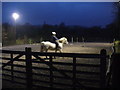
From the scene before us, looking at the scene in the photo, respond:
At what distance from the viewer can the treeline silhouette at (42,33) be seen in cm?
3551

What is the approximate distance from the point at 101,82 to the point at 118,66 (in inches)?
24.5

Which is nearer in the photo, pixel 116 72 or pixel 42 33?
pixel 116 72

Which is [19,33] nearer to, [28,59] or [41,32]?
[41,32]

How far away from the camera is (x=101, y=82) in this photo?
502 centimetres

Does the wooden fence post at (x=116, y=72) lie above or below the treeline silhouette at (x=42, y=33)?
below

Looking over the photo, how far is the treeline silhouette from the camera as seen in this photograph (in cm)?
3551

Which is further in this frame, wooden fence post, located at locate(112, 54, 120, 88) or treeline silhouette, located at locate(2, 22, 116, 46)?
treeline silhouette, located at locate(2, 22, 116, 46)

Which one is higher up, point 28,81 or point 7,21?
point 7,21

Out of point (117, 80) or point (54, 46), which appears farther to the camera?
point (54, 46)

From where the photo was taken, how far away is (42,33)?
1686 inches

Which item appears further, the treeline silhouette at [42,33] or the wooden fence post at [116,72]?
the treeline silhouette at [42,33]

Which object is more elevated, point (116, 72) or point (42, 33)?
point (42, 33)

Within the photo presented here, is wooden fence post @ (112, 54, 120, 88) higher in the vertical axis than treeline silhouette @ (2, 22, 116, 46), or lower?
lower

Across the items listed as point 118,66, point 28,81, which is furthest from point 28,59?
point 118,66
